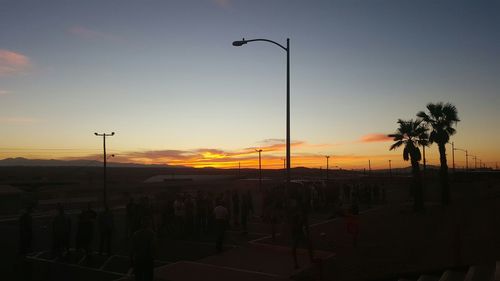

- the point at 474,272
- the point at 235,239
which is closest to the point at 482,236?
the point at 474,272

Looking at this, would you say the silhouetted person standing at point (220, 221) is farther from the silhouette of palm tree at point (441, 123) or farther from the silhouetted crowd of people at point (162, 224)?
the silhouette of palm tree at point (441, 123)

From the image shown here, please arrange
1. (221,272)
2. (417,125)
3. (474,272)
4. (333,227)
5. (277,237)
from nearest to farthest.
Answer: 1. (474,272)
2. (221,272)
3. (277,237)
4. (333,227)
5. (417,125)

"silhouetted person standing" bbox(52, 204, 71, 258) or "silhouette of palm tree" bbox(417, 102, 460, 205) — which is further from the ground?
"silhouette of palm tree" bbox(417, 102, 460, 205)

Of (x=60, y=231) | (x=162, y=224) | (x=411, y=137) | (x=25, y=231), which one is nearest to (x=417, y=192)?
(x=411, y=137)

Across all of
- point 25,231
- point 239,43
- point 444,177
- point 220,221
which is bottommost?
point 25,231

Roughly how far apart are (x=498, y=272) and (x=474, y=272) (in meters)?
0.77

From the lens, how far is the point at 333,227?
2039cm

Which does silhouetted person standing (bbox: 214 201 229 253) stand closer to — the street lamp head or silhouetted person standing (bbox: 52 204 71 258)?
silhouetted person standing (bbox: 52 204 71 258)

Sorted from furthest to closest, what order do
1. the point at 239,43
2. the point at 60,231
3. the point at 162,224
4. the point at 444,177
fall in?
the point at 444,177 < the point at 162,224 < the point at 239,43 < the point at 60,231

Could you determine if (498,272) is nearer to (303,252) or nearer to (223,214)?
(303,252)

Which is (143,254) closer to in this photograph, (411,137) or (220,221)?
(220,221)

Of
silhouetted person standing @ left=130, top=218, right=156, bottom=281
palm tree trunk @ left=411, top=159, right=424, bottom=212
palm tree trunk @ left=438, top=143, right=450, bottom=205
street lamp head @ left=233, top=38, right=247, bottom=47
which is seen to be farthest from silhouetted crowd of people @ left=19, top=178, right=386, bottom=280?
palm tree trunk @ left=438, top=143, right=450, bottom=205

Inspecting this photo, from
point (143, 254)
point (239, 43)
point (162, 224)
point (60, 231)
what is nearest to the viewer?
point (143, 254)

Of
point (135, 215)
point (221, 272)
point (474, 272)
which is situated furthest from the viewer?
point (135, 215)
